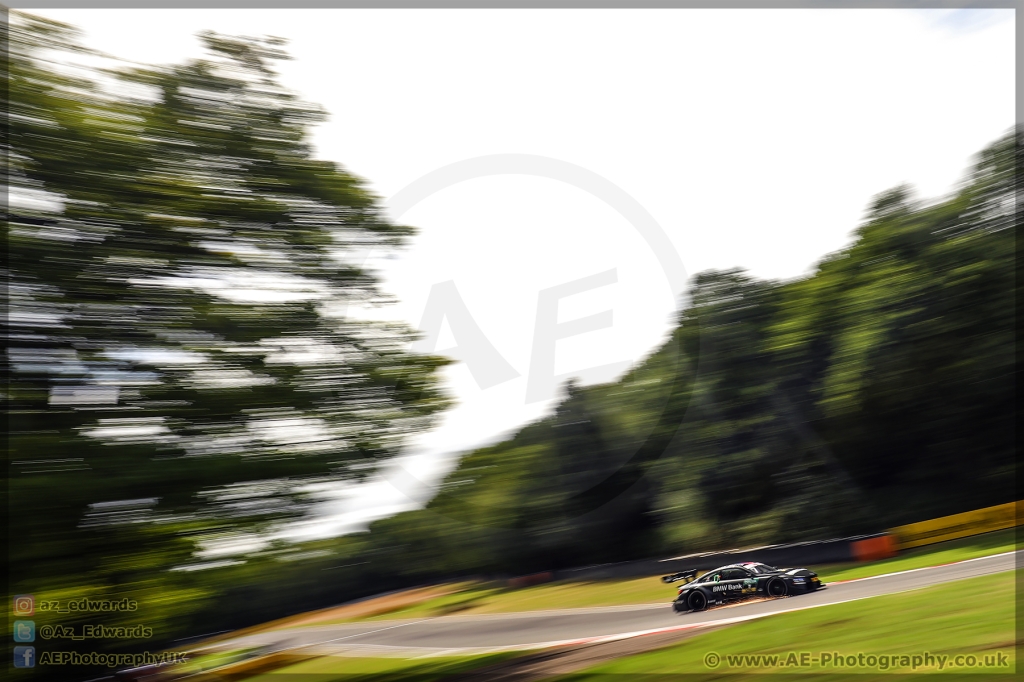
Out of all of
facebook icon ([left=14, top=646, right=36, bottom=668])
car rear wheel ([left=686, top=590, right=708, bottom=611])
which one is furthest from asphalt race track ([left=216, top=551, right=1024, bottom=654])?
facebook icon ([left=14, top=646, right=36, bottom=668])

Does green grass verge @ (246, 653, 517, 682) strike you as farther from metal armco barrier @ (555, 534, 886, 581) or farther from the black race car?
the black race car

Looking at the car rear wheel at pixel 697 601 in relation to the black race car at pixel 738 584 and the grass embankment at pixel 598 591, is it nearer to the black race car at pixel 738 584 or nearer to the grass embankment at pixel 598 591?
the black race car at pixel 738 584

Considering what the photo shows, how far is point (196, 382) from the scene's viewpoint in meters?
4.38

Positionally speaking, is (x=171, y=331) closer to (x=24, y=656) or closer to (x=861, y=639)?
(x=24, y=656)

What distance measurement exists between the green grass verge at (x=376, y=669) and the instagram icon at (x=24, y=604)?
5.59 ft

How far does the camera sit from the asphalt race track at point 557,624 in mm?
4793

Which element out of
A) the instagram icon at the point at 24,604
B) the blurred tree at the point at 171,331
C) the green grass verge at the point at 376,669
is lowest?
the green grass verge at the point at 376,669

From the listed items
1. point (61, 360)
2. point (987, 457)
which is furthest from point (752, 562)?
point (61, 360)

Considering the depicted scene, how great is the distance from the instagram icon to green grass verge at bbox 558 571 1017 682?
394 cm

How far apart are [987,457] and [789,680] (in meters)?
3.29

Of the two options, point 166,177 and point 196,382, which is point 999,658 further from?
point 166,177

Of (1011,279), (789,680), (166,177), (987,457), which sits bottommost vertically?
(789,680)

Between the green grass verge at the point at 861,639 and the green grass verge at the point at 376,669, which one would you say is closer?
the green grass verge at the point at 861,639

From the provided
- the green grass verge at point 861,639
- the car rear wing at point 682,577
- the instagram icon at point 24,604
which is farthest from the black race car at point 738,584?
the instagram icon at point 24,604
